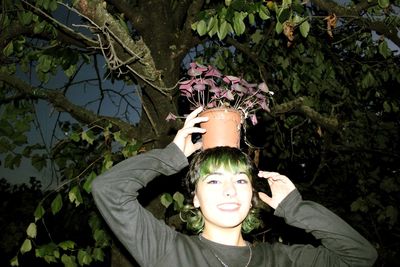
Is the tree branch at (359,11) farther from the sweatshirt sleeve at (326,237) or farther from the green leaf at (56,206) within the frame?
the green leaf at (56,206)

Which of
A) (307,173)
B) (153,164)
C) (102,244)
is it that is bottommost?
(307,173)

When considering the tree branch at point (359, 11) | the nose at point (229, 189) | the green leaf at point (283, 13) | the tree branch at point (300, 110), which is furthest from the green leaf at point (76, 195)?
the tree branch at point (359, 11)

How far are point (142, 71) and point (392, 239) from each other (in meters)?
5.14

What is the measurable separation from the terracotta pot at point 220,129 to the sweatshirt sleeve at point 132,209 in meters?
0.36

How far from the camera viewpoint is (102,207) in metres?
1.74

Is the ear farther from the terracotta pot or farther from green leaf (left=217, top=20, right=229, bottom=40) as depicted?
green leaf (left=217, top=20, right=229, bottom=40)

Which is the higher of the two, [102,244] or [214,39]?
[214,39]

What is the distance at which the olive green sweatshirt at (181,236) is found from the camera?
1.74 metres

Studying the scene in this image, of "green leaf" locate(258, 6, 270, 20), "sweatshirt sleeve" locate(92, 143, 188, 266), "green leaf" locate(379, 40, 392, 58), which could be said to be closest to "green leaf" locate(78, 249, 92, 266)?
"sweatshirt sleeve" locate(92, 143, 188, 266)

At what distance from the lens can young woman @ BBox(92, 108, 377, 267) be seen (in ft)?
5.74

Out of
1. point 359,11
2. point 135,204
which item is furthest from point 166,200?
point 359,11

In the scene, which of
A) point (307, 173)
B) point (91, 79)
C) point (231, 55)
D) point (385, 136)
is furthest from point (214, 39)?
point (307, 173)

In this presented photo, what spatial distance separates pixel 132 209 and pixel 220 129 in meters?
0.64

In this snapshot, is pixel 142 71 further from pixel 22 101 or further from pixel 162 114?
pixel 22 101
